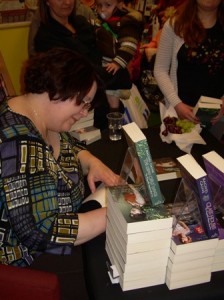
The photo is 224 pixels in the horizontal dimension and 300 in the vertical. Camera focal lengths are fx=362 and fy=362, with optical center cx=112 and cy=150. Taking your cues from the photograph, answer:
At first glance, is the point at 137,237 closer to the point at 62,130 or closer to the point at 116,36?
the point at 62,130

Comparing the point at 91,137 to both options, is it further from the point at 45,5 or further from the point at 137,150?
the point at 45,5

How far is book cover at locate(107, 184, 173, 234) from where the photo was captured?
885mm

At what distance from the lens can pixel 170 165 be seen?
1535 millimetres

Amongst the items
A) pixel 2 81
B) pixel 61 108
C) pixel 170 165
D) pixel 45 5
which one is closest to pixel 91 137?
pixel 170 165

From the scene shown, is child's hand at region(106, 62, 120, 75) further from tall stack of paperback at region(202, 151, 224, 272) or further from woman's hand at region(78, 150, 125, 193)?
tall stack of paperback at region(202, 151, 224, 272)

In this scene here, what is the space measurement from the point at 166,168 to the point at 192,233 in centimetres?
57

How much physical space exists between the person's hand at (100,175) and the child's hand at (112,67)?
121cm

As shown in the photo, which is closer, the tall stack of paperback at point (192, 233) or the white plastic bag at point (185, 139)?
the tall stack of paperback at point (192, 233)

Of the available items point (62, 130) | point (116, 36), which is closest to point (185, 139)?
point (62, 130)

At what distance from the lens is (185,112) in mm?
1878

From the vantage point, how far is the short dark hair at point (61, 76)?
1164 mm

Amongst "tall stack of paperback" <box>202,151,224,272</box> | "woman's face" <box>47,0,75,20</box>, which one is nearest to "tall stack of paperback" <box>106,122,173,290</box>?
"tall stack of paperback" <box>202,151,224,272</box>

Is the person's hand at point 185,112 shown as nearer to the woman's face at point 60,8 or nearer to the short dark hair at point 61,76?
the short dark hair at point 61,76

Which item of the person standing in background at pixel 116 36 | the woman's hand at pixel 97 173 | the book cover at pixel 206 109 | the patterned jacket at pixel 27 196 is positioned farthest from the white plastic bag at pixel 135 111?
the patterned jacket at pixel 27 196
